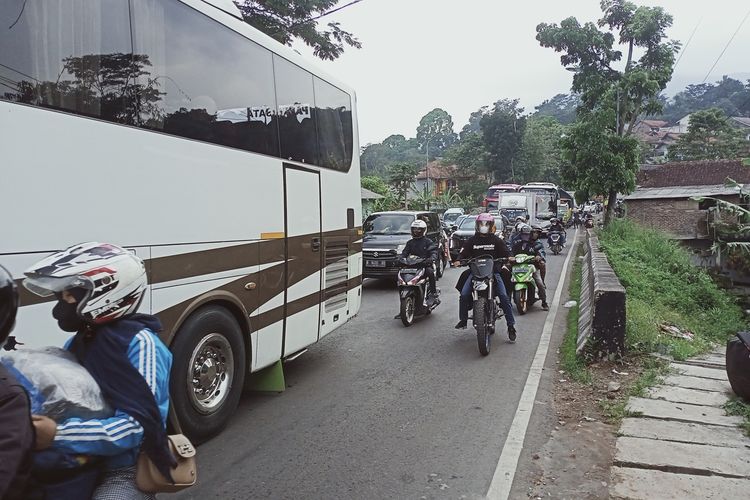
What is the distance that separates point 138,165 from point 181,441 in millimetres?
2343

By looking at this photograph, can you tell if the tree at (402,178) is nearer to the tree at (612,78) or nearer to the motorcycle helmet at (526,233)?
the tree at (612,78)

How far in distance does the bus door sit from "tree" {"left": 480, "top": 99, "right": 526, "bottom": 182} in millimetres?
52290

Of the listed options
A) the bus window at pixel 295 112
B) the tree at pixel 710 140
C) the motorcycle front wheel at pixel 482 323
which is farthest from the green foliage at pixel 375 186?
the bus window at pixel 295 112

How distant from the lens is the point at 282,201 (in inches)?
214

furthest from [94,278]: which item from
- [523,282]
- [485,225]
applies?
[523,282]

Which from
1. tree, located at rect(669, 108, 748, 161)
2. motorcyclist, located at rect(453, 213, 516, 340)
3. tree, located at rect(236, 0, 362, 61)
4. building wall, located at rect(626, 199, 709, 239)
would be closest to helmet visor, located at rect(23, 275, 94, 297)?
motorcyclist, located at rect(453, 213, 516, 340)

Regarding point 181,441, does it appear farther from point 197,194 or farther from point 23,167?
point 197,194

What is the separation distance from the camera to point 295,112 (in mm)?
5750

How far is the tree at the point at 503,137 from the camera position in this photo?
2184 inches

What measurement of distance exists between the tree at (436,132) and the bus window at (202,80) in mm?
101125

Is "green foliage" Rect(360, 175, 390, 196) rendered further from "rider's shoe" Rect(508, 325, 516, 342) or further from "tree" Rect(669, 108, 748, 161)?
"rider's shoe" Rect(508, 325, 516, 342)

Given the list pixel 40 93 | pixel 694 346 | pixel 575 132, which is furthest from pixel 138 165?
pixel 575 132

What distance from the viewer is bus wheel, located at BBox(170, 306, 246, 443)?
4.16 metres

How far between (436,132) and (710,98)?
52.4 m
